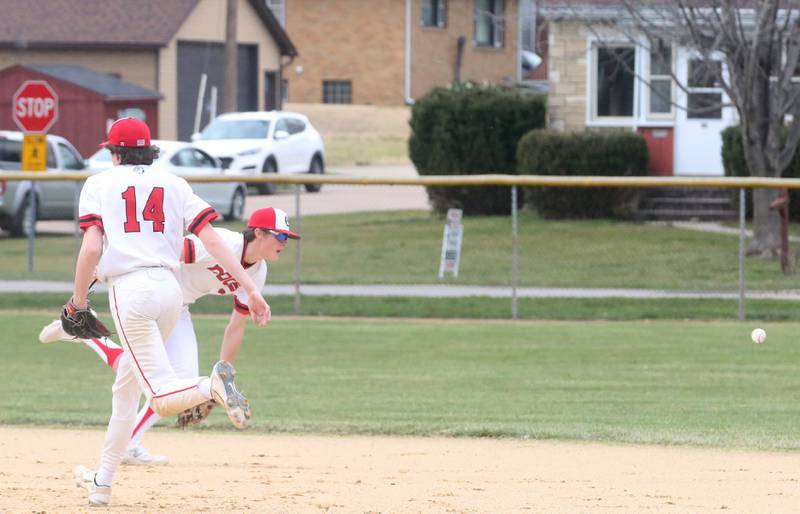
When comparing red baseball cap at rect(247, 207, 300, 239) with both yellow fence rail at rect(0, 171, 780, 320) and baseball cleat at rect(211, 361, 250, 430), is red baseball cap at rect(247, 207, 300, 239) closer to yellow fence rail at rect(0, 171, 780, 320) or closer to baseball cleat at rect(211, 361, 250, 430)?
baseball cleat at rect(211, 361, 250, 430)

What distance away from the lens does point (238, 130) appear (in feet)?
117

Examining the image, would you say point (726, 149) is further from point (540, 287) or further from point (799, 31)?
point (540, 287)

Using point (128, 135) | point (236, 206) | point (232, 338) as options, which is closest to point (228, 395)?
point (128, 135)

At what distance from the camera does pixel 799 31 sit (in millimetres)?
19797

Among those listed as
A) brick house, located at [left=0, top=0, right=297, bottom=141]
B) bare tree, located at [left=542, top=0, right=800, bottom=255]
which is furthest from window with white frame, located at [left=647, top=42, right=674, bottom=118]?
brick house, located at [left=0, top=0, right=297, bottom=141]

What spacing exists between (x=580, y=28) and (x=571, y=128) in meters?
1.97

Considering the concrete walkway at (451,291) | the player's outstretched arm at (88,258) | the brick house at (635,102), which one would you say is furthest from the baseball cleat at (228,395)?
the brick house at (635,102)

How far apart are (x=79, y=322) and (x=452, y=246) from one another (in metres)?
11.9

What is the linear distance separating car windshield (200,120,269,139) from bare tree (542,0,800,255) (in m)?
15.7

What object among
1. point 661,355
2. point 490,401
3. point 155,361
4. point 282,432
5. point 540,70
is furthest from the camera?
point 540,70

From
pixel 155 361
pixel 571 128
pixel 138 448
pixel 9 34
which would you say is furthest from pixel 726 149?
pixel 9 34

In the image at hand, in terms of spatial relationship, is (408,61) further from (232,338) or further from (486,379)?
(232,338)

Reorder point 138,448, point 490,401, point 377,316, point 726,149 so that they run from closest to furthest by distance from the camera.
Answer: point 138,448 < point 490,401 < point 377,316 < point 726,149

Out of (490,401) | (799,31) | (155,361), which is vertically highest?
(799,31)
